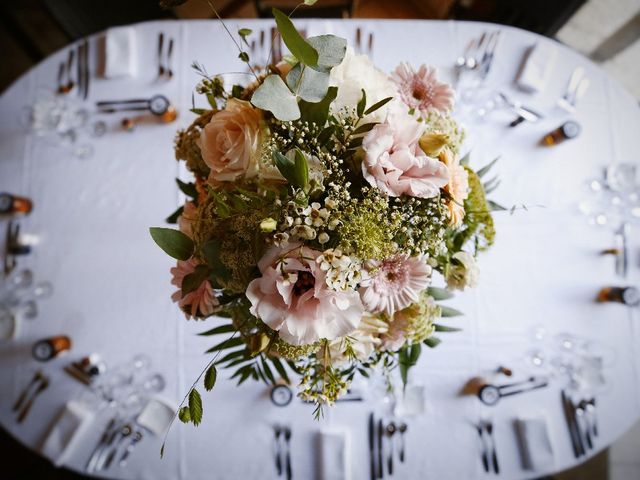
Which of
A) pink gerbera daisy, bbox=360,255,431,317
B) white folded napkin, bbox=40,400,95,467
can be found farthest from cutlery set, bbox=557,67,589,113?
white folded napkin, bbox=40,400,95,467

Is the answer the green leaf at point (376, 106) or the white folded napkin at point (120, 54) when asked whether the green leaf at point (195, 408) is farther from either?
the white folded napkin at point (120, 54)

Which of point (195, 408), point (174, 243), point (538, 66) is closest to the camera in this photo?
point (195, 408)

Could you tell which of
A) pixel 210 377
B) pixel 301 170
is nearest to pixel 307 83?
pixel 301 170

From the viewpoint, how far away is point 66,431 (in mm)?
2010

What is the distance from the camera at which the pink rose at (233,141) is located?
3.24 ft

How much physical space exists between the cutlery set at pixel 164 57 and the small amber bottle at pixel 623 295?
216 centimetres

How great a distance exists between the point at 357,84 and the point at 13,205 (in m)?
1.78

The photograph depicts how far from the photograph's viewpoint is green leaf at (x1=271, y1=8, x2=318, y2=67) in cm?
83

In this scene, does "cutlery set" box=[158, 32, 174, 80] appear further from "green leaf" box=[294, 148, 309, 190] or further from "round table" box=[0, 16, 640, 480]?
"green leaf" box=[294, 148, 309, 190]

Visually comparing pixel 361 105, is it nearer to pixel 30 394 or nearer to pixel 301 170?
pixel 301 170

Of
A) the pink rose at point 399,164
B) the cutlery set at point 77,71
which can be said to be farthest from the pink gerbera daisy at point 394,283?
the cutlery set at point 77,71

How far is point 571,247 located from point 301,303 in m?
1.67

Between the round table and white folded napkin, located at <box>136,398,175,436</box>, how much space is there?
0.16ft

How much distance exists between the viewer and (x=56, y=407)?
6.72 feet
